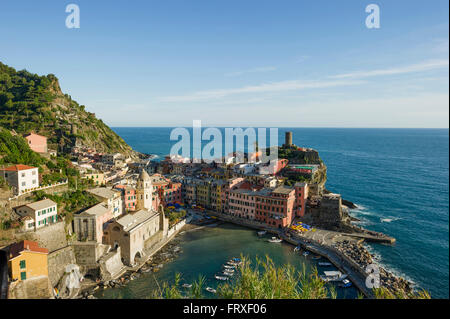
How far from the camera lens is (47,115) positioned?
61.5 meters

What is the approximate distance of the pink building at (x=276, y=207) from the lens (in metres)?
37.8

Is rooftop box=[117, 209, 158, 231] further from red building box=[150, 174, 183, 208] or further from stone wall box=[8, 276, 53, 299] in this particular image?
red building box=[150, 174, 183, 208]

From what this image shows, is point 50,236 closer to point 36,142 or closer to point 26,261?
point 26,261

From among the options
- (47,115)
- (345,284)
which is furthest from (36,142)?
(345,284)

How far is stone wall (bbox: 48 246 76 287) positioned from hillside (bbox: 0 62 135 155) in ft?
123

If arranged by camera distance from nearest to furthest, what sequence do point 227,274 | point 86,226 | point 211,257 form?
point 227,274 → point 86,226 → point 211,257

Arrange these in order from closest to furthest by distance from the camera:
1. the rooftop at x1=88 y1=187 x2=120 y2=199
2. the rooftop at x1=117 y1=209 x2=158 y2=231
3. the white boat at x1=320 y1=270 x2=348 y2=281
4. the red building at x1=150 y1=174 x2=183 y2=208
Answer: the white boat at x1=320 y1=270 x2=348 y2=281, the rooftop at x1=117 y1=209 x2=158 y2=231, the rooftop at x1=88 y1=187 x2=120 y2=199, the red building at x1=150 y1=174 x2=183 y2=208

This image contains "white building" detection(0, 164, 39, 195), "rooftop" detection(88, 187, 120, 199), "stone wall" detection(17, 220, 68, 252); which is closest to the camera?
"stone wall" detection(17, 220, 68, 252)

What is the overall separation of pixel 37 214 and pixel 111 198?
330 inches

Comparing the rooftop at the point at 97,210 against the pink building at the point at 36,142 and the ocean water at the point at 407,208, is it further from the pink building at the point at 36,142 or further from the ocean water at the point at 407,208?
the ocean water at the point at 407,208

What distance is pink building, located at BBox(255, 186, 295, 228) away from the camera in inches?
1489

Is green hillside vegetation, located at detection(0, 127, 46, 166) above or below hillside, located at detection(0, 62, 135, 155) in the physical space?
below

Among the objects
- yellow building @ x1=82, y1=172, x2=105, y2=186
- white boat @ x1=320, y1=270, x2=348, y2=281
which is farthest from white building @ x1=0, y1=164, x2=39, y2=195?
white boat @ x1=320, y1=270, x2=348, y2=281
